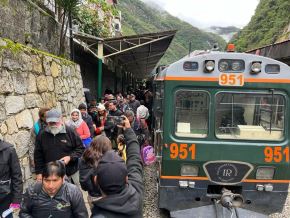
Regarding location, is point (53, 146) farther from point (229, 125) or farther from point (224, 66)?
point (224, 66)

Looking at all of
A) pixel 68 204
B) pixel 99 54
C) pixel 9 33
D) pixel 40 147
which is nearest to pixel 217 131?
pixel 40 147

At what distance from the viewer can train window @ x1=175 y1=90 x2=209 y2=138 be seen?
17.5ft

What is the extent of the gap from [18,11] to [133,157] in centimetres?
476

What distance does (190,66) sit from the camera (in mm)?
5324

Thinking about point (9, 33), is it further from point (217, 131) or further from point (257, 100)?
point (257, 100)

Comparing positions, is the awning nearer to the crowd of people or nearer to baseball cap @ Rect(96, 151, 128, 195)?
the crowd of people

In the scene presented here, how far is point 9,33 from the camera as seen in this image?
6.02m

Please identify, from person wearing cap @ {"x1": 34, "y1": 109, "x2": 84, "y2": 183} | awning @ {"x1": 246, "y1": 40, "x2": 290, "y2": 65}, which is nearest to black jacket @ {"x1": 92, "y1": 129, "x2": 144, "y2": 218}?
person wearing cap @ {"x1": 34, "y1": 109, "x2": 84, "y2": 183}

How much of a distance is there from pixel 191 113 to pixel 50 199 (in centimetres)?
287

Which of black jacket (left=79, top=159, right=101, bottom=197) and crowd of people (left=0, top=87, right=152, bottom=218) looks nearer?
crowd of people (left=0, top=87, right=152, bottom=218)

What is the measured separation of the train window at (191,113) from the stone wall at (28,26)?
3050 mm

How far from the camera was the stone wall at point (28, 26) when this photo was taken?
5930 millimetres

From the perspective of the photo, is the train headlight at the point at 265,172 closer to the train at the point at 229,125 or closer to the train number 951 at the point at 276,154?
the train at the point at 229,125

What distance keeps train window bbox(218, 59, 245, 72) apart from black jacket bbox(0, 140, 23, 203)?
3.19 metres
